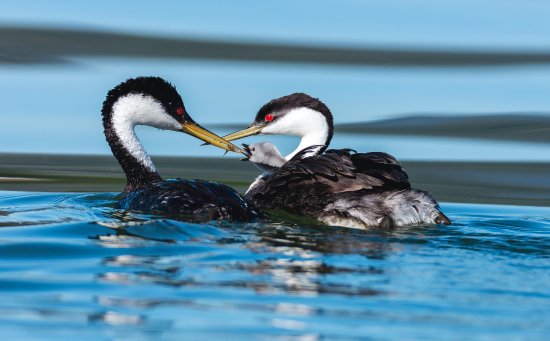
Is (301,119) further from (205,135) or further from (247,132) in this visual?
(205,135)

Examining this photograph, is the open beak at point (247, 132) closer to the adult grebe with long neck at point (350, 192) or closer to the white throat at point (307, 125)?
the white throat at point (307, 125)

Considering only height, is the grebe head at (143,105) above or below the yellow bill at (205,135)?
above

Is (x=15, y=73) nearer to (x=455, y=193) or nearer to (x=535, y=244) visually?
(x=455, y=193)

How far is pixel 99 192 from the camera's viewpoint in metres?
11.4

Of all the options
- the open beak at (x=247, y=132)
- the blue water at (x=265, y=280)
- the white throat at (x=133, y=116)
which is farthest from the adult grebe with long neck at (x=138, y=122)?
the blue water at (x=265, y=280)

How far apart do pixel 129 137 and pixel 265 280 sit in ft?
12.2

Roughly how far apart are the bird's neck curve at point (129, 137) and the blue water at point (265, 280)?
104 cm

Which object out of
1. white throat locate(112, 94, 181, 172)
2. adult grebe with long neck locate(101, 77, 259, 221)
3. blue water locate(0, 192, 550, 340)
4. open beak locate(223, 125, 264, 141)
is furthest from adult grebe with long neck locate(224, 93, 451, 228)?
open beak locate(223, 125, 264, 141)

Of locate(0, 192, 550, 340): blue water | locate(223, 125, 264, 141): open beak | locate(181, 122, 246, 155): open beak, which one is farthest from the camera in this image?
locate(223, 125, 264, 141): open beak

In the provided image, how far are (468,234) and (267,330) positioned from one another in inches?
123

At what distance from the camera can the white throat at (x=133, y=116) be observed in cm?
1046

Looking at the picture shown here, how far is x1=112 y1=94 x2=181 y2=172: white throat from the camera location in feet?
34.3

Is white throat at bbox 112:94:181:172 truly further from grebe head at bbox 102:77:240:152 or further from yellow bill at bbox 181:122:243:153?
yellow bill at bbox 181:122:243:153

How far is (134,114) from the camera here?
10523 millimetres
